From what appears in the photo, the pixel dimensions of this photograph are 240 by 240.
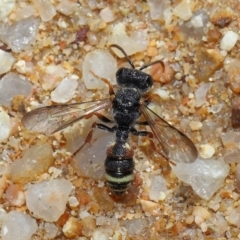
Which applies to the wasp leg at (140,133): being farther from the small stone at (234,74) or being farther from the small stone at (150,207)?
the small stone at (234,74)

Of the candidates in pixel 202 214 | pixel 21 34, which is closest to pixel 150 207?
pixel 202 214

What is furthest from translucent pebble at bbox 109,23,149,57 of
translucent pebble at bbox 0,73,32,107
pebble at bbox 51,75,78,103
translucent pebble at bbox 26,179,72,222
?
translucent pebble at bbox 26,179,72,222

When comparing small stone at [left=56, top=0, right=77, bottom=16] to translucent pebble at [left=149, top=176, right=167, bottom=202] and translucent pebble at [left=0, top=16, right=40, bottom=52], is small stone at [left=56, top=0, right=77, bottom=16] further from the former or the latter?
translucent pebble at [left=149, top=176, right=167, bottom=202]

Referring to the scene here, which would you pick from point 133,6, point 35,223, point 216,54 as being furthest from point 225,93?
point 35,223

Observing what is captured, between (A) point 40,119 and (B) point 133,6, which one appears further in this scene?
(B) point 133,6

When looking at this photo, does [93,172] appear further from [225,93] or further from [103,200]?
[225,93]

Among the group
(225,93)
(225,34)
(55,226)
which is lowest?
(55,226)

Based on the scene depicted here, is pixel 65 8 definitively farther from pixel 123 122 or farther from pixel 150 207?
pixel 150 207
